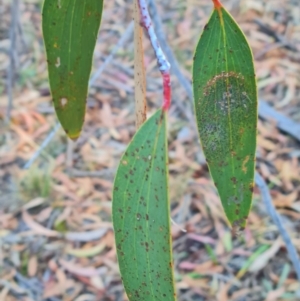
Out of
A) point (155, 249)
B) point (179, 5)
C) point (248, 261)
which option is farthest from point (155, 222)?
point (179, 5)

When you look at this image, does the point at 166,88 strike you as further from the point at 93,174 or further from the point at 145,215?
the point at 93,174

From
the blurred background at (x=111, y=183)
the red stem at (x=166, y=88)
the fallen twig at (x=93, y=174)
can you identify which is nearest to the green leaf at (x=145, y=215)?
the red stem at (x=166, y=88)

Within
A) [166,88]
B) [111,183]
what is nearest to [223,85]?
[166,88]

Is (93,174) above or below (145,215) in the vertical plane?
below

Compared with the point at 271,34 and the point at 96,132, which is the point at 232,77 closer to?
the point at 96,132

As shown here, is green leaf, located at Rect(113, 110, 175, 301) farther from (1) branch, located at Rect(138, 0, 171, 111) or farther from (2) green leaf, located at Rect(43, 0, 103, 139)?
(2) green leaf, located at Rect(43, 0, 103, 139)

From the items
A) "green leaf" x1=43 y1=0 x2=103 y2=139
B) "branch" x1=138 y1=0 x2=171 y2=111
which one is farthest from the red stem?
"green leaf" x1=43 y1=0 x2=103 y2=139

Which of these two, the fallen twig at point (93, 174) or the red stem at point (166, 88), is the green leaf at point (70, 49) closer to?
the red stem at point (166, 88)
